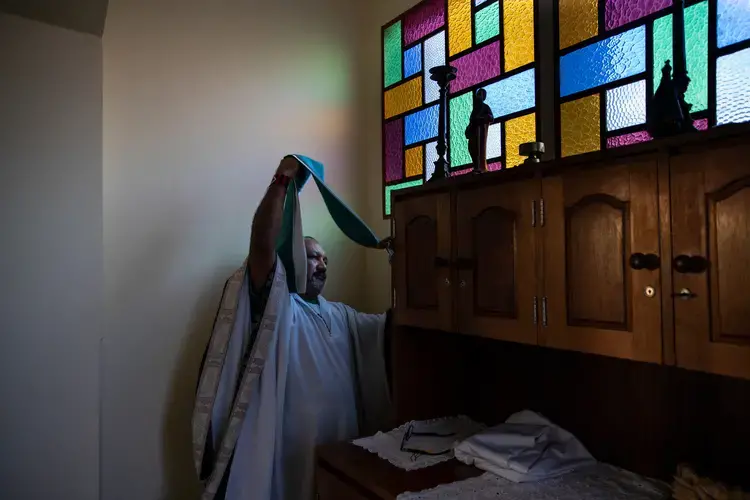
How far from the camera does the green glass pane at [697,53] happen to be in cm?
127

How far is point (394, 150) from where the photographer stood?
237 centimetres

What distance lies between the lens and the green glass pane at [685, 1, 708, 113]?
127 centimetres

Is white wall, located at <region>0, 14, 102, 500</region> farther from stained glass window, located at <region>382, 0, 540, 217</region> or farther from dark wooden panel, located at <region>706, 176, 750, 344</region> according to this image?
dark wooden panel, located at <region>706, 176, 750, 344</region>

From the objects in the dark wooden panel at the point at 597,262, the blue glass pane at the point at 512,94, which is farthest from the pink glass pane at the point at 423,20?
the dark wooden panel at the point at 597,262

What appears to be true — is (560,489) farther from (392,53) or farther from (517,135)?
(392,53)

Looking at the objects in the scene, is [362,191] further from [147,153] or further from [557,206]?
[557,206]

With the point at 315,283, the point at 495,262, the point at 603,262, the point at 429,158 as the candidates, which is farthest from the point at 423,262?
the point at 429,158

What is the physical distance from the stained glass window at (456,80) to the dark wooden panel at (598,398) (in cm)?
57

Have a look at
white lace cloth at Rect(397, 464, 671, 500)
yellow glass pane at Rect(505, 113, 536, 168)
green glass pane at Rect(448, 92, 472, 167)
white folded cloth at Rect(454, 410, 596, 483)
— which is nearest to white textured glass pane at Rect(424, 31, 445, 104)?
green glass pane at Rect(448, 92, 472, 167)

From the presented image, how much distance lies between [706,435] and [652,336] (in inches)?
13.9

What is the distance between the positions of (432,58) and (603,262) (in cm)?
137

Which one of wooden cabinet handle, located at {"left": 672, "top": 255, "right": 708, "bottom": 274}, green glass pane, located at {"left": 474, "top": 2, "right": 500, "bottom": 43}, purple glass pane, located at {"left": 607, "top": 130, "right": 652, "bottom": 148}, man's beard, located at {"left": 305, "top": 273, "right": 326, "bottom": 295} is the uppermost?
green glass pane, located at {"left": 474, "top": 2, "right": 500, "bottom": 43}

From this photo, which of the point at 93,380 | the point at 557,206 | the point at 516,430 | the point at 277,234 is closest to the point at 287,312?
the point at 277,234

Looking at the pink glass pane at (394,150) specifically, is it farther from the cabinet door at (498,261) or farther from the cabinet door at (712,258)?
the cabinet door at (712,258)
